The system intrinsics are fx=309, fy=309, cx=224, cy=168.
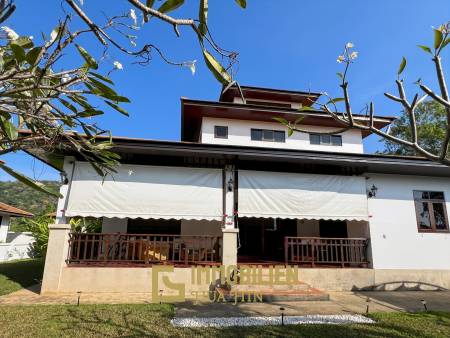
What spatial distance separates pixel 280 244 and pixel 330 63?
36.7ft

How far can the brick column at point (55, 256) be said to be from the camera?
26.5 feet

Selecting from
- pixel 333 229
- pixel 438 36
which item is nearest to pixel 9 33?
pixel 438 36

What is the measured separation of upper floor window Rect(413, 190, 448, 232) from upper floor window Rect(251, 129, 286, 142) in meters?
6.39

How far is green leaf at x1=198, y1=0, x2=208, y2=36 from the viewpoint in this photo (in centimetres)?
158

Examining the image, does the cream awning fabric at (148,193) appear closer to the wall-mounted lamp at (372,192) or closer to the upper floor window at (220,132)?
the wall-mounted lamp at (372,192)

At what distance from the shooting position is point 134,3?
5.05 feet

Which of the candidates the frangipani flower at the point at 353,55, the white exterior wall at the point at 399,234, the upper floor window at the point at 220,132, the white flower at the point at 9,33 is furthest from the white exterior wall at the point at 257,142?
the white flower at the point at 9,33

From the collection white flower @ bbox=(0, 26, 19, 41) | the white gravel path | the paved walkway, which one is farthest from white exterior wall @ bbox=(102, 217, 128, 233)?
white flower @ bbox=(0, 26, 19, 41)

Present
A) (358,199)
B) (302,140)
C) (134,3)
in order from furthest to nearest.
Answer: (302,140)
(358,199)
(134,3)

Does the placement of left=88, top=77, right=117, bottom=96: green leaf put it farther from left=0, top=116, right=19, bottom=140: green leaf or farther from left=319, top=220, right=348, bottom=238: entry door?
left=319, top=220, right=348, bottom=238: entry door

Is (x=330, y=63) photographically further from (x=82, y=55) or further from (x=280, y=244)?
(x=280, y=244)

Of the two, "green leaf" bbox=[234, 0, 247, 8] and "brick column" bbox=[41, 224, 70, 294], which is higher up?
"green leaf" bbox=[234, 0, 247, 8]

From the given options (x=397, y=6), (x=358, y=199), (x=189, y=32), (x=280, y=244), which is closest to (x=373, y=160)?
(x=358, y=199)

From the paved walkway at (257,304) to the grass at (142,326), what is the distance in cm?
64
